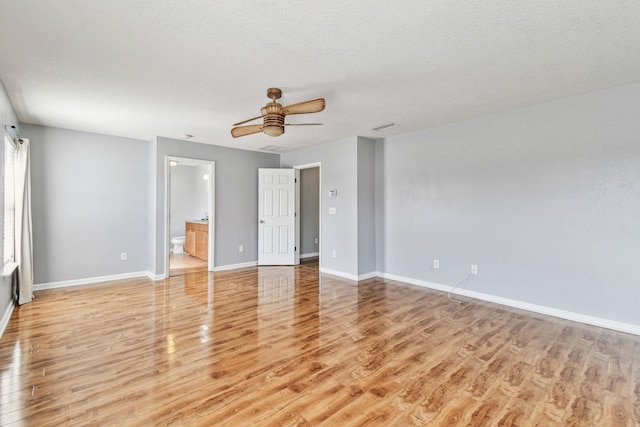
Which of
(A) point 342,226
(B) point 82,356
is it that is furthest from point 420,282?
(B) point 82,356

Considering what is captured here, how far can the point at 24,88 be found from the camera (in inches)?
119

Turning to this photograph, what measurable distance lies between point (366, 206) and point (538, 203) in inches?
94.4

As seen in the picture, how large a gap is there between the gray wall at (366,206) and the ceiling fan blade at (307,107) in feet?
8.06

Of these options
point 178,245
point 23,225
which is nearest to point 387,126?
point 23,225

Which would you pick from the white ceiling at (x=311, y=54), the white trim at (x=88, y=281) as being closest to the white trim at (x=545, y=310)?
the white ceiling at (x=311, y=54)

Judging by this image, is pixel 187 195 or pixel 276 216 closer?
pixel 276 216

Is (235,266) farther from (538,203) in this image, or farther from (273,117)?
(538,203)

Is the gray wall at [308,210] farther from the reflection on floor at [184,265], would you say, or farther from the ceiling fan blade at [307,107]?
the ceiling fan blade at [307,107]

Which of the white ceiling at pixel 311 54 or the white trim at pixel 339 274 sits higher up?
the white ceiling at pixel 311 54

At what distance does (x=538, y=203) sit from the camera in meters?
3.57

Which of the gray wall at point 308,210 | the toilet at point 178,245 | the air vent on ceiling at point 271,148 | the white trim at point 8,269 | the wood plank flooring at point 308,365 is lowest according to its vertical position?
the wood plank flooring at point 308,365

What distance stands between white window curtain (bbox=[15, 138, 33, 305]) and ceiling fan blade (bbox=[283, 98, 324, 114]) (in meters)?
3.49

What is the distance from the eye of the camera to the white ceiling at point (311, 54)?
1.88 meters

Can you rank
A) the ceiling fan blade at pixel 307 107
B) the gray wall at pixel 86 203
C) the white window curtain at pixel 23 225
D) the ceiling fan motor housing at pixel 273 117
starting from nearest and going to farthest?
the ceiling fan blade at pixel 307 107, the ceiling fan motor housing at pixel 273 117, the white window curtain at pixel 23 225, the gray wall at pixel 86 203
